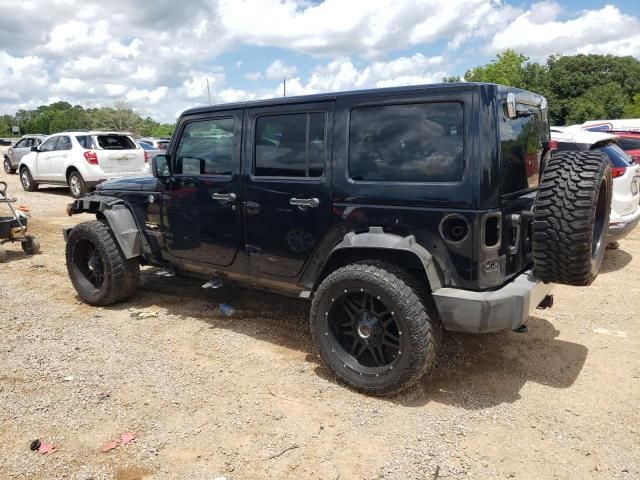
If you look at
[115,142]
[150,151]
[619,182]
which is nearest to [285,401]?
[619,182]

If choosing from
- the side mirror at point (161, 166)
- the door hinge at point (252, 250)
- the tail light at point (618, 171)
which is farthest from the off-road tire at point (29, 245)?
the tail light at point (618, 171)

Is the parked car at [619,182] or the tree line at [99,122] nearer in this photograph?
the parked car at [619,182]

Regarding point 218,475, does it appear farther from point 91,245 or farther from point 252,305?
point 91,245

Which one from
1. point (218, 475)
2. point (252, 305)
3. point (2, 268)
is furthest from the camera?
point (2, 268)

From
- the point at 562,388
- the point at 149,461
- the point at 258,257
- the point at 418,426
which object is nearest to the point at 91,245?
the point at 258,257

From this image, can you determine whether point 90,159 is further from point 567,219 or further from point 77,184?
point 567,219

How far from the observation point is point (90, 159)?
12266mm

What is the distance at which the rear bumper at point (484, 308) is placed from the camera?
299 centimetres

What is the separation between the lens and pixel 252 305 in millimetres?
5160

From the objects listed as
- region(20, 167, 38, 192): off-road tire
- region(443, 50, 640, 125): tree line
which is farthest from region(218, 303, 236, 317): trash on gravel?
region(443, 50, 640, 125): tree line

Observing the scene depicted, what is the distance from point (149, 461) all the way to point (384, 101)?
2.55 metres

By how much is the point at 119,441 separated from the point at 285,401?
103cm

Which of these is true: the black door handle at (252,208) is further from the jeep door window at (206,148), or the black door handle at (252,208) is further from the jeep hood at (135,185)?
the jeep hood at (135,185)

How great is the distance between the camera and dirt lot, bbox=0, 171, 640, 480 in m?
2.74
